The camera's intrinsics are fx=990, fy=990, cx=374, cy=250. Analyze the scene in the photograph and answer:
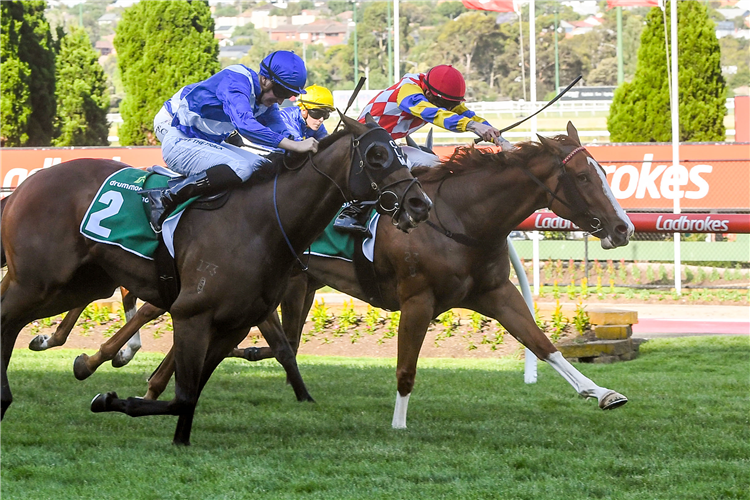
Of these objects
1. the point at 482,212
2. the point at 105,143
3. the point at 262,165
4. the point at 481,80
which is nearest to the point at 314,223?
the point at 262,165

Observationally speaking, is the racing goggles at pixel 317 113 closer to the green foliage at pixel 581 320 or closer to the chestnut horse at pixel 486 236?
the chestnut horse at pixel 486 236

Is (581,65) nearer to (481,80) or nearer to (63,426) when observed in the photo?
(481,80)

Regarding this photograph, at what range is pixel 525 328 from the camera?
5781mm

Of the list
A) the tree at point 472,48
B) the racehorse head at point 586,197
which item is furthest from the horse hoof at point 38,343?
the tree at point 472,48

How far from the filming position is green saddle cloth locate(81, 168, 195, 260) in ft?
17.3

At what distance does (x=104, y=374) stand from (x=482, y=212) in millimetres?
3603

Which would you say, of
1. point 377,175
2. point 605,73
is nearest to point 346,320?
point 377,175

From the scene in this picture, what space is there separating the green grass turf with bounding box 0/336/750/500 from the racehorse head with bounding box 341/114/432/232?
3.98 ft

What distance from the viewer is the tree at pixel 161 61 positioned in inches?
879

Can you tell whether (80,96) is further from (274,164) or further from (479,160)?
(274,164)

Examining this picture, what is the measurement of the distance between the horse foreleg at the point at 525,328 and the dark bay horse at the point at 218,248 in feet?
4.33

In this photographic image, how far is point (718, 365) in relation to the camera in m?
8.38

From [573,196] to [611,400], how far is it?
119cm

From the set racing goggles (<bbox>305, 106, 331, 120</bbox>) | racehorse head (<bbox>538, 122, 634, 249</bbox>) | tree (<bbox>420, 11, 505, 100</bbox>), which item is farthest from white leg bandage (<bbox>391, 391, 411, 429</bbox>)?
tree (<bbox>420, 11, 505, 100</bbox>)
